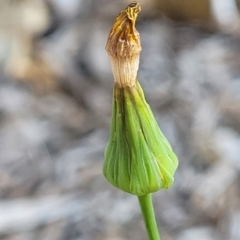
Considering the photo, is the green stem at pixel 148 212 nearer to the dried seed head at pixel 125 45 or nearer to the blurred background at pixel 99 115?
the dried seed head at pixel 125 45

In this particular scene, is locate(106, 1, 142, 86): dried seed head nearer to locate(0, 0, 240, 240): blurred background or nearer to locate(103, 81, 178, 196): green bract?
locate(103, 81, 178, 196): green bract

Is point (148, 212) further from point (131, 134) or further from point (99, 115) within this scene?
point (99, 115)

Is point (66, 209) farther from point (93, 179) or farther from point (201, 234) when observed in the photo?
point (201, 234)

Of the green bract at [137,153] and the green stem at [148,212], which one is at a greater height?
the green bract at [137,153]

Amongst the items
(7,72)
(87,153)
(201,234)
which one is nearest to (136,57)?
(201,234)

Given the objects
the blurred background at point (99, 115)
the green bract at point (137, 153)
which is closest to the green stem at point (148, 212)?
the green bract at point (137, 153)

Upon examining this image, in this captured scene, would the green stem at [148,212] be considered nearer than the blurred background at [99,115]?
Yes
